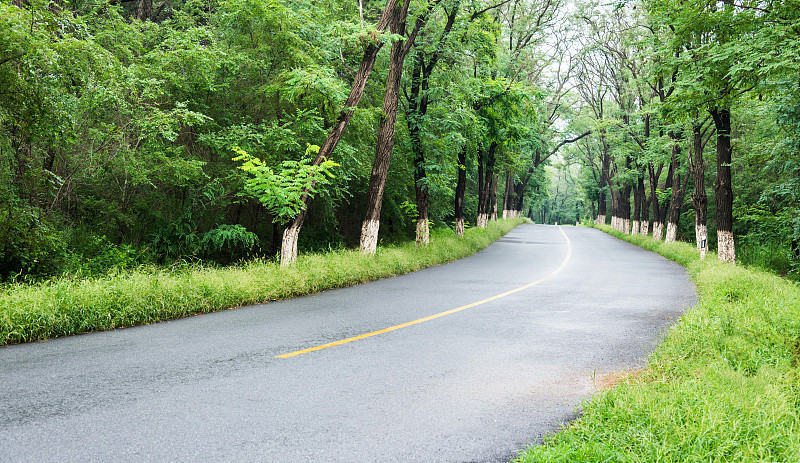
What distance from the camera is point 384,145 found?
1559cm

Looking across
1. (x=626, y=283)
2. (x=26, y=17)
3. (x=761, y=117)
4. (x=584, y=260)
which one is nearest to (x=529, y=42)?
(x=761, y=117)

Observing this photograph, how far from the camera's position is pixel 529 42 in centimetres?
2650

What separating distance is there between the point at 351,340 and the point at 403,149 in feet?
43.9

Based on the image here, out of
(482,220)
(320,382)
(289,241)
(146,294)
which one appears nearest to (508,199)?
(482,220)

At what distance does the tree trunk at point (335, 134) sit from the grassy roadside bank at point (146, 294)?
2.49 feet

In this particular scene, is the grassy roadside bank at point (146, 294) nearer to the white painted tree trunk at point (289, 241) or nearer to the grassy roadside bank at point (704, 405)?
the white painted tree trunk at point (289, 241)

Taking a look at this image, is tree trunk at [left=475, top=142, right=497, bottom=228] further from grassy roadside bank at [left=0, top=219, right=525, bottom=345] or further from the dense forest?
grassy roadside bank at [left=0, top=219, right=525, bottom=345]

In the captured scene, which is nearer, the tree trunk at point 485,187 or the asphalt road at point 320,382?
the asphalt road at point 320,382

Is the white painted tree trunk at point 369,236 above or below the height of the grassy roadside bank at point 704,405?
above

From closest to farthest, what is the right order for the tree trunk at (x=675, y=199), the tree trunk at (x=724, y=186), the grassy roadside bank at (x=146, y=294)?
the grassy roadside bank at (x=146, y=294) < the tree trunk at (x=724, y=186) < the tree trunk at (x=675, y=199)

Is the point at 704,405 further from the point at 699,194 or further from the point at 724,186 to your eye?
the point at 699,194

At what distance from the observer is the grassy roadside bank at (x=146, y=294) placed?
22.0ft

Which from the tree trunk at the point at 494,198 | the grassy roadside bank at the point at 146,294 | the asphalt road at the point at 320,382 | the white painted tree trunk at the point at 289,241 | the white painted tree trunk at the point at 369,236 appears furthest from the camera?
the tree trunk at the point at 494,198

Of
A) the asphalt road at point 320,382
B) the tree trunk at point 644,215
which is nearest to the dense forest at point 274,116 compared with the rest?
the asphalt road at point 320,382
